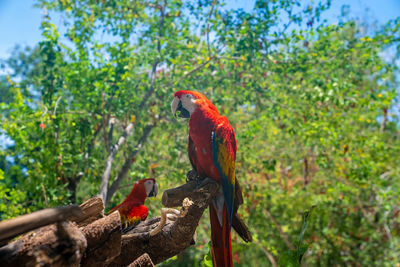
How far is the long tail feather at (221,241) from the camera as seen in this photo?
1.20 meters

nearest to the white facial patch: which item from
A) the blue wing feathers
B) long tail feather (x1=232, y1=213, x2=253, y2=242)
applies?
the blue wing feathers

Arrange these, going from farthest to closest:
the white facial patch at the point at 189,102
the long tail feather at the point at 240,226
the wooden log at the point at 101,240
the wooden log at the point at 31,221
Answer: the white facial patch at the point at 189,102 < the long tail feather at the point at 240,226 < the wooden log at the point at 101,240 < the wooden log at the point at 31,221

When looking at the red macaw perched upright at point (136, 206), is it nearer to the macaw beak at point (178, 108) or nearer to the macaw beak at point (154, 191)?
the macaw beak at point (154, 191)

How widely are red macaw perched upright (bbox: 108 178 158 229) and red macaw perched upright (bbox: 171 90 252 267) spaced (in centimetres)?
60

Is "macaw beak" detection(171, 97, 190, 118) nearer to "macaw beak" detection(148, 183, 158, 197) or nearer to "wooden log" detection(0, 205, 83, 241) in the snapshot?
"macaw beak" detection(148, 183, 158, 197)

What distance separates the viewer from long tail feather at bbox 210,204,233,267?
120cm

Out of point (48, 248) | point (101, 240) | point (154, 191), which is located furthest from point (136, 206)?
point (48, 248)

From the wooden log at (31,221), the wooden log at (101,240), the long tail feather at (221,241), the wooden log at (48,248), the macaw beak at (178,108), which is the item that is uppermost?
the macaw beak at (178,108)

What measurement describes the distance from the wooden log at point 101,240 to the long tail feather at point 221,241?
47 centimetres

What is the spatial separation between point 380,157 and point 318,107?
1260 millimetres

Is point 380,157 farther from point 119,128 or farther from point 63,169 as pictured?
point 63,169

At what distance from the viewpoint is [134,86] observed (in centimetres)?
339

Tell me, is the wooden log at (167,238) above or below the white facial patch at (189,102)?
below

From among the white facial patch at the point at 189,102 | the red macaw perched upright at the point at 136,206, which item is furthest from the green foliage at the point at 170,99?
the white facial patch at the point at 189,102
